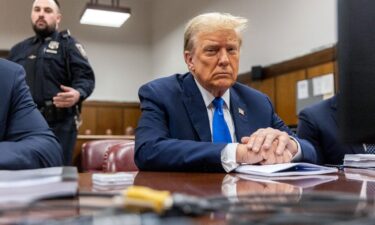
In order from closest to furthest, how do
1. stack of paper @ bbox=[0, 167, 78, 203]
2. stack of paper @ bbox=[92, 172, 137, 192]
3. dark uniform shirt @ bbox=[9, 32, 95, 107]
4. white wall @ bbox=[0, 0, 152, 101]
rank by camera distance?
1. stack of paper @ bbox=[0, 167, 78, 203]
2. stack of paper @ bbox=[92, 172, 137, 192]
3. dark uniform shirt @ bbox=[9, 32, 95, 107]
4. white wall @ bbox=[0, 0, 152, 101]

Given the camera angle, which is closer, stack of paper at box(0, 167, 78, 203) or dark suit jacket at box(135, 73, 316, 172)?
stack of paper at box(0, 167, 78, 203)

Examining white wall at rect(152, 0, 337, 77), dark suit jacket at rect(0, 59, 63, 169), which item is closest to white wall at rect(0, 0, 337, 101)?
white wall at rect(152, 0, 337, 77)

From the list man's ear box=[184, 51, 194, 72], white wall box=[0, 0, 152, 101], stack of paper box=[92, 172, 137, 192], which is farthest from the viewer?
white wall box=[0, 0, 152, 101]

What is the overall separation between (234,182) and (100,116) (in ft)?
27.2

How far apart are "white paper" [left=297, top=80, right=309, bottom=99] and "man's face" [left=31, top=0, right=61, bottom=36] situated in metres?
2.87

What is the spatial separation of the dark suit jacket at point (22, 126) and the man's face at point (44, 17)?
2.10 m

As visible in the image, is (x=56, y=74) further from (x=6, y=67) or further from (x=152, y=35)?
(x=152, y=35)

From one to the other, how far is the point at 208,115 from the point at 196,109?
5cm

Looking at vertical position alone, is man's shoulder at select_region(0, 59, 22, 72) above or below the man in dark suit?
above

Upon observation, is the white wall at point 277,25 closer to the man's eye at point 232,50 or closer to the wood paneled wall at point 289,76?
the wood paneled wall at point 289,76

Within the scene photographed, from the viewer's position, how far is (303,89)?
17.1 ft

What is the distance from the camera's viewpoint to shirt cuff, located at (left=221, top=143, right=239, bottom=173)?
1.24 meters

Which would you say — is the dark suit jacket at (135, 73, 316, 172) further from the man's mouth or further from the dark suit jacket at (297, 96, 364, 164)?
the man's mouth

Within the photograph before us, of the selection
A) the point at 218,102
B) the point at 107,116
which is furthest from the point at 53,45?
the point at 107,116
